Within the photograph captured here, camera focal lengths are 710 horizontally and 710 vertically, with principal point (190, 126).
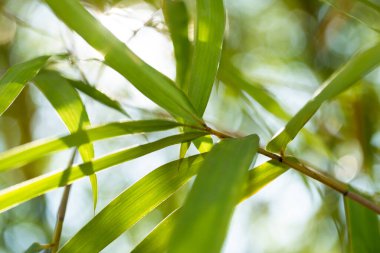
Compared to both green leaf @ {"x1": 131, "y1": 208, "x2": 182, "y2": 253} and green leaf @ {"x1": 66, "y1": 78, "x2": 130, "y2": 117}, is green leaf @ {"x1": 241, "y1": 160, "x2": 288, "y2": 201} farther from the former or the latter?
green leaf @ {"x1": 66, "y1": 78, "x2": 130, "y2": 117}

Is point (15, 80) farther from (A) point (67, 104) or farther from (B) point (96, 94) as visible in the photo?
(B) point (96, 94)

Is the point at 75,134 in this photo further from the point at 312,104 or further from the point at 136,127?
the point at 312,104

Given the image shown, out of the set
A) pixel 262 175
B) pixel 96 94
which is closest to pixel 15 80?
pixel 96 94

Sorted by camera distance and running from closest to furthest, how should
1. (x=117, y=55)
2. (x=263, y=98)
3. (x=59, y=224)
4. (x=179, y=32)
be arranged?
(x=117, y=55)
(x=59, y=224)
(x=179, y=32)
(x=263, y=98)

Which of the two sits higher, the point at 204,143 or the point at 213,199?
the point at 213,199

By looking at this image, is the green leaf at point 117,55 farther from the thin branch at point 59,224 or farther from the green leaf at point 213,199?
the thin branch at point 59,224

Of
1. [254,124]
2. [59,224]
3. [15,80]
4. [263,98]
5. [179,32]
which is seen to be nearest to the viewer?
[15,80]
